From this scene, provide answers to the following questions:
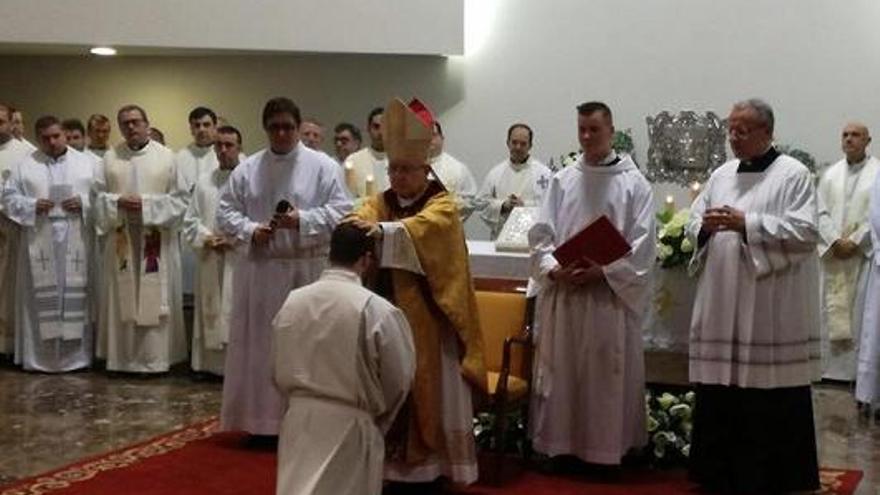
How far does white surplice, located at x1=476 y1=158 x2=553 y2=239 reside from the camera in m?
11.6

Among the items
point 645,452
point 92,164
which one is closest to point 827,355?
point 645,452

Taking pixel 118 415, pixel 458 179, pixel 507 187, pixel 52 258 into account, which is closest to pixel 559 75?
pixel 507 187

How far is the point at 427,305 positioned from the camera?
6312 mm

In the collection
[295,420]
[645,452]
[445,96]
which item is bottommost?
[645,452]

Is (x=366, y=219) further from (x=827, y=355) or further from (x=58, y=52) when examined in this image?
(x=58, y=52)

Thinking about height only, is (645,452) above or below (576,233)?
below

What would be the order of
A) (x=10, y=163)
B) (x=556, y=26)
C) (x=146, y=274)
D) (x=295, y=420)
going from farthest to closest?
(x=556, y=26)
(x=10, y=163)
(x=146, y=274)
(x=295, y=420)

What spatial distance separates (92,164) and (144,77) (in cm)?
327

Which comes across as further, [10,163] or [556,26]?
[556,26]

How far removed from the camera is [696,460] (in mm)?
6703

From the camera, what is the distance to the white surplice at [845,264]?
10203 millimetres

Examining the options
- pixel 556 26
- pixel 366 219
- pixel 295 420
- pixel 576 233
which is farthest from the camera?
pixel 556 26

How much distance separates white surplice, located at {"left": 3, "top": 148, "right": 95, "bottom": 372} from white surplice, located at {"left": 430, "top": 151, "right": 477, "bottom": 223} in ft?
9.40

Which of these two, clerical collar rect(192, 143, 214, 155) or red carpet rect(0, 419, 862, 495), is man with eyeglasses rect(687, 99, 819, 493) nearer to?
red carpet rect(0, 419, 862, 495)
